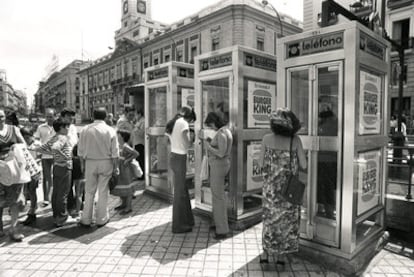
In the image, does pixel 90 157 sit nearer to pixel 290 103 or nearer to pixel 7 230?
pixel 7 230

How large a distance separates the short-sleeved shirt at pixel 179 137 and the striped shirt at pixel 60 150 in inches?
67.7

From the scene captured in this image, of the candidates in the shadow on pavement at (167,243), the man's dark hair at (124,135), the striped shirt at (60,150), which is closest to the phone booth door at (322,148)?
the shadow on pavement at (167,243)

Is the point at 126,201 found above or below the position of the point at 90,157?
below

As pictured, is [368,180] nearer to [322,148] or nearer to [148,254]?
[322,148]

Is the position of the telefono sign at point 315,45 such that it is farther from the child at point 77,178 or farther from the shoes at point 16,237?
the shoes at point 16,237

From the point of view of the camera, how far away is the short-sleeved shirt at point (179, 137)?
4090mm

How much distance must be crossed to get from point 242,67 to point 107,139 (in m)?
2.30

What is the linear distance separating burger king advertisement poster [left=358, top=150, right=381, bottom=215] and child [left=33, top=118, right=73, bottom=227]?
13.5 feet

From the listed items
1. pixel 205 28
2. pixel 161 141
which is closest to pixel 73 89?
pixel 205 28

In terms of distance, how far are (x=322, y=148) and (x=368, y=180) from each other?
2.55 ft

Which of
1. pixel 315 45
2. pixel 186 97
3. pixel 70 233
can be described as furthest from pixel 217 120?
pixel 70 233

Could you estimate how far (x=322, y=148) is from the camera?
3324mm

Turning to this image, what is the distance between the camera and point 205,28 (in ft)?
102

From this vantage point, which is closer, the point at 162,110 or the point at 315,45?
the point at 315,45
